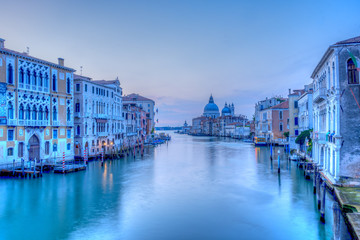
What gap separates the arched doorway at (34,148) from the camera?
22797 millimetres

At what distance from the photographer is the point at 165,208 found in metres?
13.5

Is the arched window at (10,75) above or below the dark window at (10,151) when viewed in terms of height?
above

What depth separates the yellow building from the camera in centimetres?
2058

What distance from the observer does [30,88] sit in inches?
885

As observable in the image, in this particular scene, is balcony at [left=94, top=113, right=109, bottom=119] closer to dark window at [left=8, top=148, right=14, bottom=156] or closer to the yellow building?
Answer: the yellow building

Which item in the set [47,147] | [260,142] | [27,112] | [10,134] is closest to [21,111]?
[27,112]

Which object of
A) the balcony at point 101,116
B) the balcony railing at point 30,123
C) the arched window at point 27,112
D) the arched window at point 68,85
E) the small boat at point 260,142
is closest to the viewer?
the balcony railing at point 30,123

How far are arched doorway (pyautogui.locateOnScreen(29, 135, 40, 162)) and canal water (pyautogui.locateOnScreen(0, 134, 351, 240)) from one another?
9.42ft

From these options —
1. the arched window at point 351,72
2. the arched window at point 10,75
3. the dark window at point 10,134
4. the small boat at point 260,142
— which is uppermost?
the arched window at point 10,75

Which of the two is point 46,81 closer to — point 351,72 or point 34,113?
point 34,113

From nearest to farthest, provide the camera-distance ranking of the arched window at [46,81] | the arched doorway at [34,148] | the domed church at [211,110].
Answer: the arched doorway at [34,148], the arched window at [46,81], the domed church at [211,110]

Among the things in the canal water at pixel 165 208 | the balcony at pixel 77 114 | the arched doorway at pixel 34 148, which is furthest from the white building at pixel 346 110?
the balcony at pixel 77 114

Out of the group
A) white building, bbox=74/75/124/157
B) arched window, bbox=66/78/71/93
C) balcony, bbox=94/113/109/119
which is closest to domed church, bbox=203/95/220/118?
white building, bbox=74/75/124/157

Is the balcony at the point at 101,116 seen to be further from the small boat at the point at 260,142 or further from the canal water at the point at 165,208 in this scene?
the small boat at the point at 260,142
